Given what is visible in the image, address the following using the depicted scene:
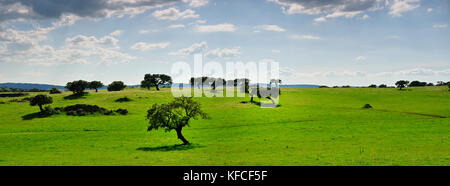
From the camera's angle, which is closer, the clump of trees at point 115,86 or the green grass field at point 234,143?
the green grass field at point 234,143

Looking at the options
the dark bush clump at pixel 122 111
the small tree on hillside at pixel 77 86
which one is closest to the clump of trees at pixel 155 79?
the small tree on hillside at pixel 77 86

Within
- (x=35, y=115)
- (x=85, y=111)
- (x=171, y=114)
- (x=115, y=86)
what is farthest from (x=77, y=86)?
(x=171, y=114)

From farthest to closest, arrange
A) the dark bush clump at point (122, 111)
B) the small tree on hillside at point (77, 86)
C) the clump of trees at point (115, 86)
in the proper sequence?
the clump of trees at point (115, 86) < the small tree on hillside at point (77, 86) < the dark bush clump at point (122, 111)

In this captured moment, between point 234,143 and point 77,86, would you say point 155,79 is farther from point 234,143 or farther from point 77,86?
point 234,143

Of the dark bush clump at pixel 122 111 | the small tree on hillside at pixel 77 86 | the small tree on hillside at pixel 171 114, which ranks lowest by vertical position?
the dark bush clump at pixel 122 111

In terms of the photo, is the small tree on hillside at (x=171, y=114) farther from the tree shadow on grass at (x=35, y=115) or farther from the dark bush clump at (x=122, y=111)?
the tree shadow on grass at (x=35, y=115)

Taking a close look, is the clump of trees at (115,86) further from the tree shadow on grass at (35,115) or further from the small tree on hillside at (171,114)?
the small tree on hillside at (171,114)

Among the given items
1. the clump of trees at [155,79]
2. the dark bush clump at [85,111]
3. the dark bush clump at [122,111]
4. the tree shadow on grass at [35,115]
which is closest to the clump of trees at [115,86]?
the clump of trees at [155,79]

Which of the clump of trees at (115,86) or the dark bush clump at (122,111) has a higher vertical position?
the clump of trees at (115,86)

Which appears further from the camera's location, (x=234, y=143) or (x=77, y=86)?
(x=77, y=86)

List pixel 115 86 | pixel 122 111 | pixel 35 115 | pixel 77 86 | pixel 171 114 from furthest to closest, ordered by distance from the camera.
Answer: pixel 115 86
pixel 77 86
pixel 122 111
pixel 35 115
pixel 171 114

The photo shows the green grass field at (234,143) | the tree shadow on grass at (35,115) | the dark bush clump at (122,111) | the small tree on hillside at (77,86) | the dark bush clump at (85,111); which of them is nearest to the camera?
the green grass field at (234,143)
